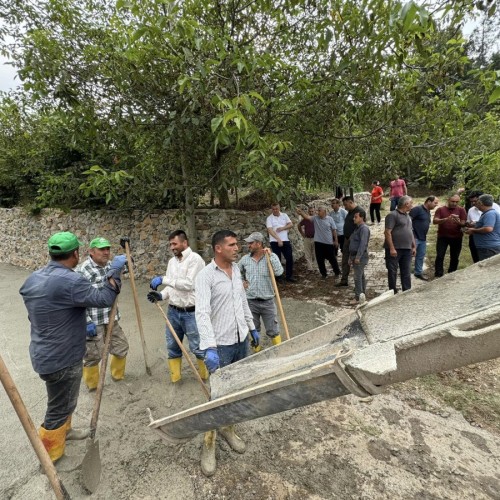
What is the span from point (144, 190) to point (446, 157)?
5.70 meters

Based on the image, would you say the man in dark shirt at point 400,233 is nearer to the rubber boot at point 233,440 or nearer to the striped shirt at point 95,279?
the rubber boot at point 233,440

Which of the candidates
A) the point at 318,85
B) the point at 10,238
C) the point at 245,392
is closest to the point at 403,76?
the point at 318,85

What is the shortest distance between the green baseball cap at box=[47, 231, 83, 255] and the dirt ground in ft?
6.04

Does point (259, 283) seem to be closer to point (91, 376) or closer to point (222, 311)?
point (222, 311)

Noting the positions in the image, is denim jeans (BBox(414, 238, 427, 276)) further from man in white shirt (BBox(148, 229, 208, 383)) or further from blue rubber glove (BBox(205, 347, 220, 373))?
blue rubber glove (BBox(205, 347, 220, 373))

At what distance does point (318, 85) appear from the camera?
15.8ft

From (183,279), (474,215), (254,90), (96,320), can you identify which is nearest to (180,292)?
(183,279)

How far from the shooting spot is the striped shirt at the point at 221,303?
281 centimetres

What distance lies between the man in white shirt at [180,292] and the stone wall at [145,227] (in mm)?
3049

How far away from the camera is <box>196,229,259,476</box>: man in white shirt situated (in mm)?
2672

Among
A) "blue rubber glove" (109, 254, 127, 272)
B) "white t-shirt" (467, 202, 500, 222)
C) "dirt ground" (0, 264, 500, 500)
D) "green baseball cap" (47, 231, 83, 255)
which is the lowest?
"dirt ground" (0, 264, 500, 500)

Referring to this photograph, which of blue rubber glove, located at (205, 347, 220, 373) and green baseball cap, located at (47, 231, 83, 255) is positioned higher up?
green baseball cap, located at (47, 231, 83, 255)

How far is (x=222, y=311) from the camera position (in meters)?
2.92

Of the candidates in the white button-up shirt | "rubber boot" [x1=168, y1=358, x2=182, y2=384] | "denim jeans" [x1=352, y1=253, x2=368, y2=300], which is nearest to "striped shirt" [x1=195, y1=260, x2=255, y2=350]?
the white button-up shirt
